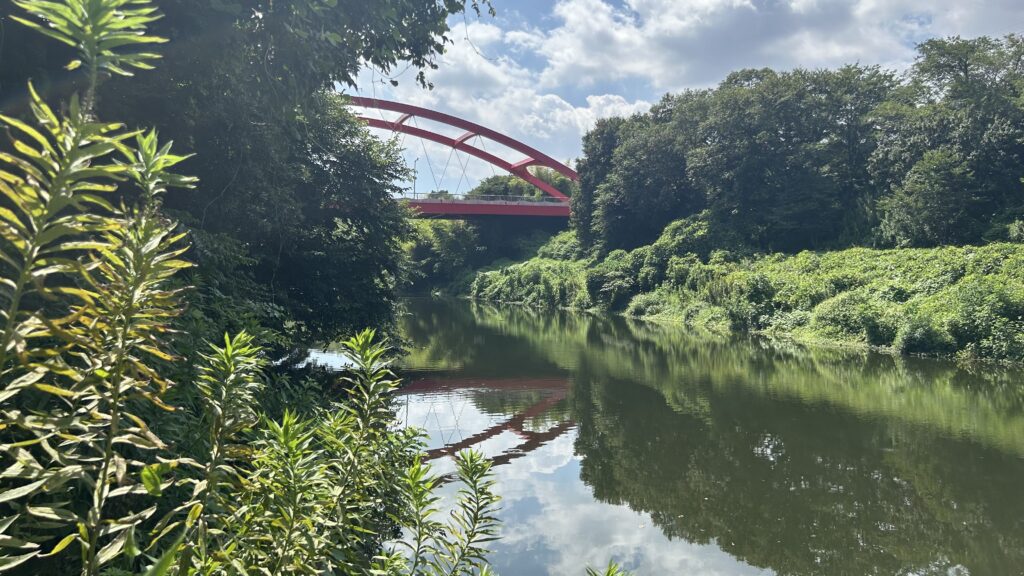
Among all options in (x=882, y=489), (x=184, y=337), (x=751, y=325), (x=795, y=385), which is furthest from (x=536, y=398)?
(x=751, y=325)

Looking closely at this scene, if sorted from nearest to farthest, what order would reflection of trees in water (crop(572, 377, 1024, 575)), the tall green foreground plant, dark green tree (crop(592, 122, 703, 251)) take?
the tall green foreground plant → reflection of trees in water (crop(572, 377, 1024, 575)) → dark green tree (crop(592, 122, 703, 251))

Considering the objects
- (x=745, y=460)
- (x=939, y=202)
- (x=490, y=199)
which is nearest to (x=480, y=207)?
(x=490, y=199)

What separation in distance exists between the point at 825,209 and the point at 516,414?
74.2 feet

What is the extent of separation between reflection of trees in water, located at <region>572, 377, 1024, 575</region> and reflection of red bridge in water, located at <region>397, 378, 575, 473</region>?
0.66 metres

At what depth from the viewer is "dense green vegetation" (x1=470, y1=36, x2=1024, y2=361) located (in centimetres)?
1673

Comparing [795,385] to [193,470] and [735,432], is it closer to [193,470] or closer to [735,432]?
[735,432]

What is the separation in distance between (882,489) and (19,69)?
27.9ft

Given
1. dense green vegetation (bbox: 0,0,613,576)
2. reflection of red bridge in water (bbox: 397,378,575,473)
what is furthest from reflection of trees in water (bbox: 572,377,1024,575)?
dense green vegetation (bbox: 0,0,613,576)

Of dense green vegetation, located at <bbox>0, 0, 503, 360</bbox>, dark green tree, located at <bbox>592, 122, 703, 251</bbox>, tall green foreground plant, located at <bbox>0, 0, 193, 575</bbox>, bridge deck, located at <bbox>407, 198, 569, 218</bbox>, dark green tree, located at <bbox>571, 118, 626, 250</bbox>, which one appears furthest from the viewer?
dark green tree, located at <bbox>571, 118, 626, 250</bbox>

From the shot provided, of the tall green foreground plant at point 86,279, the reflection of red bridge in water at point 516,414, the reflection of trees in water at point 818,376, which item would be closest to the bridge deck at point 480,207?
the reflection of trees in water at point 818,376

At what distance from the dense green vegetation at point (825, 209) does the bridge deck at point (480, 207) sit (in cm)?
419

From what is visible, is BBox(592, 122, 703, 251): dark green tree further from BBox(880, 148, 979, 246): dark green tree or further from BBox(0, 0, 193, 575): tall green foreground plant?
BBox(0, 0, 193, 575): tall green foreground plant

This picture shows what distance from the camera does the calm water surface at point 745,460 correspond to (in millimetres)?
5496

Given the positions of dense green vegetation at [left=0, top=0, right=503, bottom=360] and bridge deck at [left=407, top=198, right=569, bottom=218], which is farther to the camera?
bridge deck at [left=407, top=198, right=569, bottom=218]
